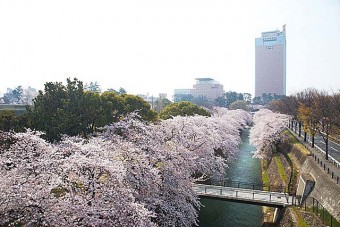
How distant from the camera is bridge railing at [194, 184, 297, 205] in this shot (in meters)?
20.9

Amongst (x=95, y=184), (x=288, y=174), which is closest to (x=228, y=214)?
(x=288, y=174)

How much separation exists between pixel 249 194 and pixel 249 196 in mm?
453

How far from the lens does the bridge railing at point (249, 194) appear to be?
20903mm

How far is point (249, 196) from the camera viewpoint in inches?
854

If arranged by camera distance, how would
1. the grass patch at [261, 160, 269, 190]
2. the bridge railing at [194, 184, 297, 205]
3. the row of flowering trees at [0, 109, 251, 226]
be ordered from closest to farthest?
the row of flowering trees at [0, 109, 251, 226] → the bridge railing at [194, 184, 297, 205] → the grass patch at [261, 160, 269, 190]

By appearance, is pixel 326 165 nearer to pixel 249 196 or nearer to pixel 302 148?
pixel 249 196

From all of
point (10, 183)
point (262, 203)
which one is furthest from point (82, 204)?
point (262, 203)

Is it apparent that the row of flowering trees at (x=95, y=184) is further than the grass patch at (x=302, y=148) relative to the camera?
No

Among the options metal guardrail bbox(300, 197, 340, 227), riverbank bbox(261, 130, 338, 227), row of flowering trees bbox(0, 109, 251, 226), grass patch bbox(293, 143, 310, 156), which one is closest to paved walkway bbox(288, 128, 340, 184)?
grass patch bbox(293, 143, 310, 156)

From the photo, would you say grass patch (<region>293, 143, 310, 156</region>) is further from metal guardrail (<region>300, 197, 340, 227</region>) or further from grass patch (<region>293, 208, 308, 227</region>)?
grass patch (<region>293, 208, 308, 227</region>)

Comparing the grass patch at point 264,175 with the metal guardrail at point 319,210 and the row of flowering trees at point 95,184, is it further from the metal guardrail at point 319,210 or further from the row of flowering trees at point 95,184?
the row of flowering trees at point 95,184

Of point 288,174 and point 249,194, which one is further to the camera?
point 288,174

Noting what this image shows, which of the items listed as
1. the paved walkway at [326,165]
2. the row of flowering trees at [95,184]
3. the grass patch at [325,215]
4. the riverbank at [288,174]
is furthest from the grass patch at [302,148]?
the row of flowering trees at [95,184]

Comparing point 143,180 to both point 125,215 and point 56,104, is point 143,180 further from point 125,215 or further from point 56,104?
point 56,104
